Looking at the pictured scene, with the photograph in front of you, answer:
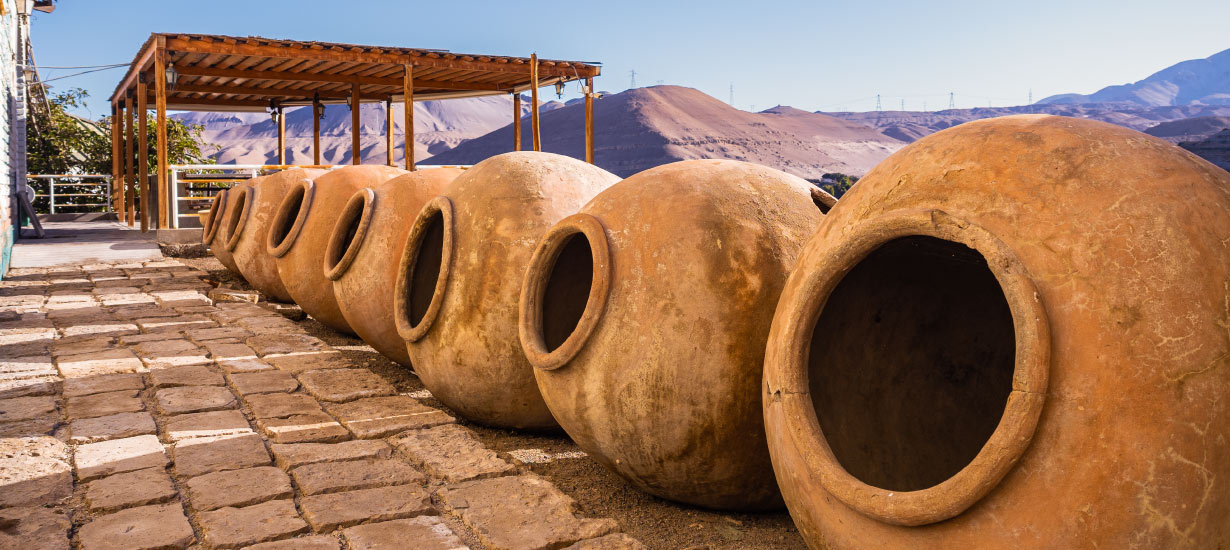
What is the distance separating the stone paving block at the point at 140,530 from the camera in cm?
290

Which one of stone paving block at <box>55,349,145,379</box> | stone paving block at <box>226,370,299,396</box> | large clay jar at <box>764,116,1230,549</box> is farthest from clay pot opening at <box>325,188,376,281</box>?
large clay jar at <box>764,116,1230,549</box>

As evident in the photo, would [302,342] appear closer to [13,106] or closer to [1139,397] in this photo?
[1139,397]

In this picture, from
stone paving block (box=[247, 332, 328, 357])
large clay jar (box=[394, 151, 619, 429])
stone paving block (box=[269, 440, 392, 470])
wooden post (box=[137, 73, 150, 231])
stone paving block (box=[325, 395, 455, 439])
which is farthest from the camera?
wooden post (box=[137, 73, 150, 231])

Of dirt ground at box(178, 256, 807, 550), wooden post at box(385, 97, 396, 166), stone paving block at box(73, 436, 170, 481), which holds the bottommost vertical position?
dirt ground at box(178, 256, 807, 550)

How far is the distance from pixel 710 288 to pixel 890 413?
2.55 feet

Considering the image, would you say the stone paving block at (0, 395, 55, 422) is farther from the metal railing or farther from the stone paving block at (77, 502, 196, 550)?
the metal railing

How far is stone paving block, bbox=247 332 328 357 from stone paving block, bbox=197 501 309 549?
304cm

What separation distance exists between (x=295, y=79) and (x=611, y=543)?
16062 millimetres

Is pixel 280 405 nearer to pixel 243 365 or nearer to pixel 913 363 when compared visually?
pixel 243 365

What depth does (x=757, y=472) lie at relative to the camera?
3098 millimetres

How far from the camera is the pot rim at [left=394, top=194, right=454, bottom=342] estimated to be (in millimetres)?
4297

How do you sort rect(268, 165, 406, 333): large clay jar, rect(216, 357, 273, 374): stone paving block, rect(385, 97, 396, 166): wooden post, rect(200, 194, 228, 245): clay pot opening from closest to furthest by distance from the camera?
rect(216, 357, 273, 374): stone paving block, rect(268, 165, 406, 333): large clay jar, rect(200, 194, 228, 245): clay pot opening, rect(385, 97, 396, 166): wooden post

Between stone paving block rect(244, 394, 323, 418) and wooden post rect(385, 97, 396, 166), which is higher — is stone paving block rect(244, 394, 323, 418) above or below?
below

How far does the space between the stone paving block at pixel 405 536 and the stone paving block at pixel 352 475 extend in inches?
16.1
